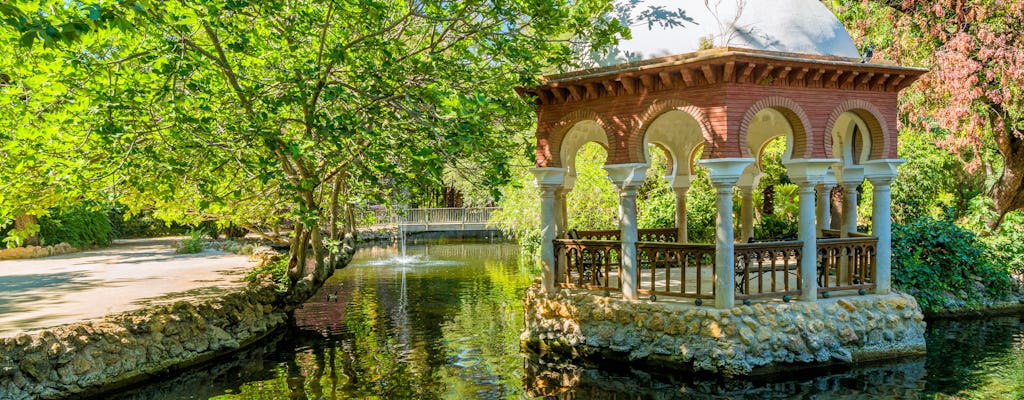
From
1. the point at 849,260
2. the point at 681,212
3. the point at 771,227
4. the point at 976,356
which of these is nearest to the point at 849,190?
the point at 849,260

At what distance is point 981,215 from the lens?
56.5ft

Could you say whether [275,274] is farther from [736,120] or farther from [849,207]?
[849,207]

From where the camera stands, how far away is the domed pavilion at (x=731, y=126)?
391 inches

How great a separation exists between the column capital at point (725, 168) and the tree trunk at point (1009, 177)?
11299mm

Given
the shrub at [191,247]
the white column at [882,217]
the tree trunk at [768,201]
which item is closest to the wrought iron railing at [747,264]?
the white column at [882,217]

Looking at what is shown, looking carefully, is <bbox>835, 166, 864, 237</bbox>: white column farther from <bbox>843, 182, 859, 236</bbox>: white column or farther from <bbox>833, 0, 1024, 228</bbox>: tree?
<bbox>833, 0, 1024, 228</bbox>: tree

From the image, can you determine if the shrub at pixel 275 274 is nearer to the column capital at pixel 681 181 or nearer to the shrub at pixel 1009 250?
the column capital at pixel 681 181

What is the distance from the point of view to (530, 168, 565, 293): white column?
11711 mm

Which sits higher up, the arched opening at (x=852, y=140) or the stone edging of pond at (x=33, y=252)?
the arched opening at (x=852, y=140)

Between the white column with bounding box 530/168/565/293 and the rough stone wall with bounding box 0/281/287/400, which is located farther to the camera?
the white column with bounding box 530/168/565/293

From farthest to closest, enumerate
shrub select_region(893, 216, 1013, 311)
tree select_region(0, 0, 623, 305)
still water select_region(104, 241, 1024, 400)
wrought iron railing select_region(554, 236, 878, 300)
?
shrub select_region(893, 216, 1013, 311) → wrought iron railing select_region(554, 236, 878, 300) → still water select_region(104, 241, 1024, 400) → tree select_region(0, 0, 623, 305)

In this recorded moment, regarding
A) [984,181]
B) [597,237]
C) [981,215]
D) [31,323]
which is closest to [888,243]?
[597,237]

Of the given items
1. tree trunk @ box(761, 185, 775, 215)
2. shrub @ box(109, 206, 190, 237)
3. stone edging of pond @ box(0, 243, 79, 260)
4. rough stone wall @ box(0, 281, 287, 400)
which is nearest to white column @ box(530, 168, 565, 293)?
rough stone wall @ box(0, 281, 287, 400)

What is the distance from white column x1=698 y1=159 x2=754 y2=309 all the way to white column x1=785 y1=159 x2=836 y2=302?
3.25 feet
